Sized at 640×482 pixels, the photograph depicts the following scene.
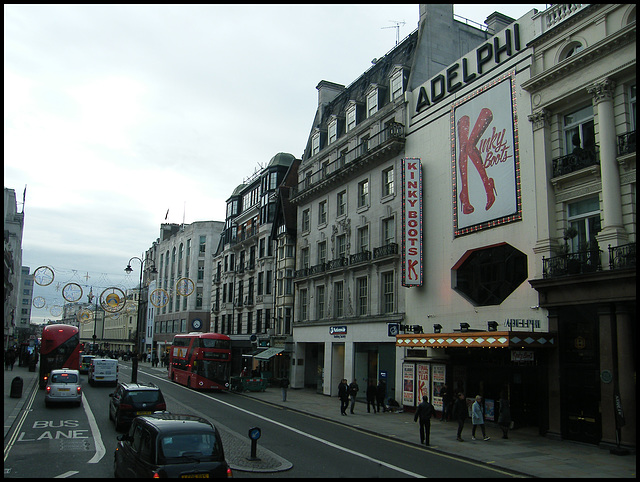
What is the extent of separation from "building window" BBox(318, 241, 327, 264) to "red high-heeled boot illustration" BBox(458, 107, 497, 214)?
15.8 m

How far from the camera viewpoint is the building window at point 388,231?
33.7 metres

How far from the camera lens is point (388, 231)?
3431 cm

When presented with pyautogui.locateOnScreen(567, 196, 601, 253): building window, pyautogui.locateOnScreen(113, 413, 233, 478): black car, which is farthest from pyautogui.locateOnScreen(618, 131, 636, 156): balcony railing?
pyautogui.locateOnScreen(113, 413, 233, 478): black car

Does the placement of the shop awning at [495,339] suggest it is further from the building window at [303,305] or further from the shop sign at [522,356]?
the building window at [303,305]

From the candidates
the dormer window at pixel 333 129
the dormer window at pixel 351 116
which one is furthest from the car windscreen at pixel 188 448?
the dormer window at pixel 333 129

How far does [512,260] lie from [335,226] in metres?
17.3

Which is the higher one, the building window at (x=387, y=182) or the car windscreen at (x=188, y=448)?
the building window at (x=387, y=182)

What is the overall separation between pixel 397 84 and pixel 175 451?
98.4 ft

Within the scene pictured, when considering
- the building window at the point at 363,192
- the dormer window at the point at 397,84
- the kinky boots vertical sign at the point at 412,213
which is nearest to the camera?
the kinky boots vertical sign at the point at 412,213

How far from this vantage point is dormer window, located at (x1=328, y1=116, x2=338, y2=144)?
42.7 meters

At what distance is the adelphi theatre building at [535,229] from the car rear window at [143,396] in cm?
1238

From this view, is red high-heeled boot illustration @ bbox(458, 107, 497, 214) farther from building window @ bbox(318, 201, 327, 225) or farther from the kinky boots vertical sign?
building window @ bbox(318, 201, 327, 225)

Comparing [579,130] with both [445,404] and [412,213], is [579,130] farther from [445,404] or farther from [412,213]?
[445,404]

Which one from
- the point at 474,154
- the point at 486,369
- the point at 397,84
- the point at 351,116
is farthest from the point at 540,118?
the point at 351,116
